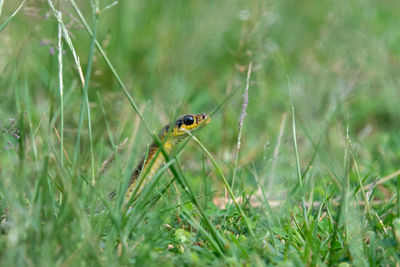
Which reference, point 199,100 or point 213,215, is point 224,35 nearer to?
point 199,100

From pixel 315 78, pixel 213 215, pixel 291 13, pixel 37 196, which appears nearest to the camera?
pixel 37 196

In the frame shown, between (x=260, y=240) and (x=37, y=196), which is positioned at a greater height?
(x=37, y=196)

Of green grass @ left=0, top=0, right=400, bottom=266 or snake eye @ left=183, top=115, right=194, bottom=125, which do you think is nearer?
green grass @ left=0, top=0, right=400, bottom=266

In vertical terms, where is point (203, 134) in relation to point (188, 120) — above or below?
below

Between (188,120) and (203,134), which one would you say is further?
(203,134)

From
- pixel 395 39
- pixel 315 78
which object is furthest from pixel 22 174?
pixel 395 39

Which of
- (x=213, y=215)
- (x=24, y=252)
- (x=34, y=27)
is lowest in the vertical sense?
(x=213, y=215)

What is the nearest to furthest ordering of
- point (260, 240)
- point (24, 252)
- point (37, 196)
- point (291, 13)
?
1. point (24, 252)
2. point (37, 196)
3. point (260, 240)
4. point (291, 13)

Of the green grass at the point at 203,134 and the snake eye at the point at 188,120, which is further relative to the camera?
the snake eye at the point at 188,120
